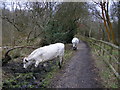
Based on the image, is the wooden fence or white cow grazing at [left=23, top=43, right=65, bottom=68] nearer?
the wooden fence

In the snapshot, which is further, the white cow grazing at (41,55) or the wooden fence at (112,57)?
the white cow grazing at (41,55)

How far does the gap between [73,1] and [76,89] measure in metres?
11.7

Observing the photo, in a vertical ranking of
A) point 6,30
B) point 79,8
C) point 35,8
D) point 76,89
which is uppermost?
point 79,8

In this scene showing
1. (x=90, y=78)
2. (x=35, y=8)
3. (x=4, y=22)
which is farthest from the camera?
(x=35, y=8)

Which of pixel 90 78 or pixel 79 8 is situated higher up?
pixel 79 8

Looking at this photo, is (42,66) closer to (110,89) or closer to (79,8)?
(110,89)

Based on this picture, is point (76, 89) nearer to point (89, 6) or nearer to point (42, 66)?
point (42, 66)

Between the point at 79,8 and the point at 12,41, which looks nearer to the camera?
the point at 12,41

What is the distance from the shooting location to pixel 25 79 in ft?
16.9

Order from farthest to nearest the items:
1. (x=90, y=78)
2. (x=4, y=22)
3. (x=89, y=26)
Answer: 1. (x=89, y=26)
2. (x=4, y=22)
3. (x=90, y=78)

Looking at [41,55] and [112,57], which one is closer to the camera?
[112,57]

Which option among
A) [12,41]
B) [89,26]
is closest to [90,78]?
[12,41]

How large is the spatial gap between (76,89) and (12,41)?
6.22 metres

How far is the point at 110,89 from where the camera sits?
4008 mm
